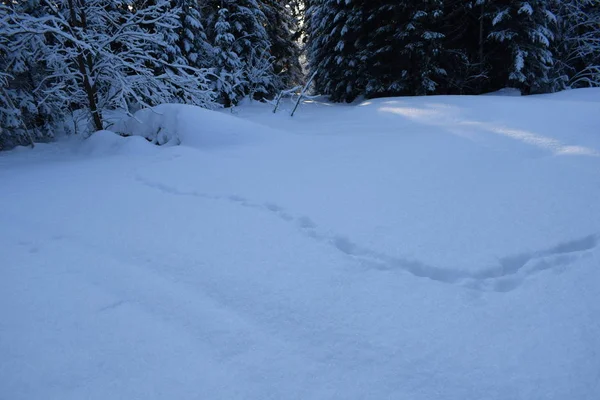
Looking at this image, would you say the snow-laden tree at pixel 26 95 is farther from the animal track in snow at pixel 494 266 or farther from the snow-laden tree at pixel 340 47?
the snow-laden tree at pixel 340 47

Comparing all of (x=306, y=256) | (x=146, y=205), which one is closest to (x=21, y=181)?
(x=146, y=205)

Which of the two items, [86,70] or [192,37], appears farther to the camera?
[192,37]

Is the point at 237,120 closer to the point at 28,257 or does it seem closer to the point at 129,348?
the point at 28,257

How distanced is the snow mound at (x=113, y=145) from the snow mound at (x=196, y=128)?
18.9 inches

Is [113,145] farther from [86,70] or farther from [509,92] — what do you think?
[509,92]

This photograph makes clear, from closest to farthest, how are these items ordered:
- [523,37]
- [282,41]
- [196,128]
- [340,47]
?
[196,128]
[523,37]
[340,47]
[282,41]

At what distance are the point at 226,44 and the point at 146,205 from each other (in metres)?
12.7

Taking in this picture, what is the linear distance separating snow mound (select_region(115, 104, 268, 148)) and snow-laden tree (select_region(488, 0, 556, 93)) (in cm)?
891

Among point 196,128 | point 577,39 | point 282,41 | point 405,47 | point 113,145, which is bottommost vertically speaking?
point 113,145

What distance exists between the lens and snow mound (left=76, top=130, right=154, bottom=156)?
4.83 metres

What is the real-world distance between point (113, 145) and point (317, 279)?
5066 mm

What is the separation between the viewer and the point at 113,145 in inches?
206

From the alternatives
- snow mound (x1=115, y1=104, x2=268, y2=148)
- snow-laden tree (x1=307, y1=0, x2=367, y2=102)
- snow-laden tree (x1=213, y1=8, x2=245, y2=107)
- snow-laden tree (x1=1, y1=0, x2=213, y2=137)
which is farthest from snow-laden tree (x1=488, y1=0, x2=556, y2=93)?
snow-laden tree (x1=213, y1=8, x2=245, y2=107)

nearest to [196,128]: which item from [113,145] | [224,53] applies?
[113,145]
